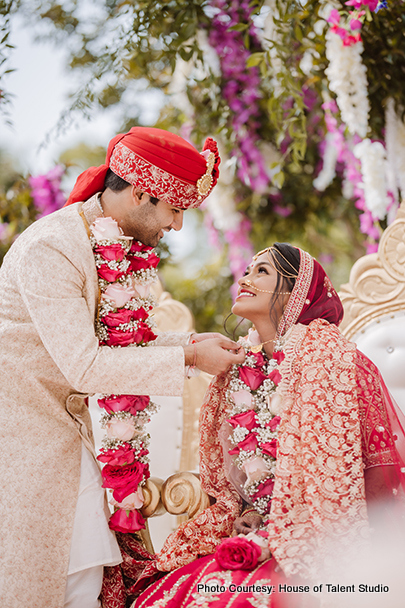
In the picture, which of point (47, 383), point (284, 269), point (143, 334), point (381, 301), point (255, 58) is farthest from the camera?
point (255, 58)

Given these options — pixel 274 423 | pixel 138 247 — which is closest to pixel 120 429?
pixel 274 423

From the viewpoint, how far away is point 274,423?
7.64ft

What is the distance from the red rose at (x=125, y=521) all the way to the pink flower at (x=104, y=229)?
3.75ft

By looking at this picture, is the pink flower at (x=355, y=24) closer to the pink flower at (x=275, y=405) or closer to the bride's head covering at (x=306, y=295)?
the bride's head covering at (x=306, y=295)

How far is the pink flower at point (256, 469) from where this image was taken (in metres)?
2.32

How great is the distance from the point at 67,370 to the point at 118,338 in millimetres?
288

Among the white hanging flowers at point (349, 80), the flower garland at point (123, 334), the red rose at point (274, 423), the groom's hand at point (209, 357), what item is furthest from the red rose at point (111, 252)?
the white hanging flowers at point (349, 80)

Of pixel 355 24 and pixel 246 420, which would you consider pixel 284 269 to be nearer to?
pixel 246 420

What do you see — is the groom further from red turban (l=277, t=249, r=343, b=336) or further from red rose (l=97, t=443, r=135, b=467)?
red turban (l=277, t=249, r=343, b=336)

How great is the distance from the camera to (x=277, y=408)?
7.63ft

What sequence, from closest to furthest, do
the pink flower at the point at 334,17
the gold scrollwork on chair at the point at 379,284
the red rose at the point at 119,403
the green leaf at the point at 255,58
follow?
the red rose at the point at 119,403 < the gold scrollwork on chair at the point at 379,284 < the pink flower at the point at 334,17 < the green leaf at the point at 255,58

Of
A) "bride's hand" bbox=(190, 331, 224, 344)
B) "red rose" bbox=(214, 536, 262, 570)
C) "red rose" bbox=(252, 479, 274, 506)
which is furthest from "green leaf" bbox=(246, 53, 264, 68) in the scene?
"red rose" bbox=(214, 536, 262, 570)

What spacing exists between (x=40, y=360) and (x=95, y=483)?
1.82ft

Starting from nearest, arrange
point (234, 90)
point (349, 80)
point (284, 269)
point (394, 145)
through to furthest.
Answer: point (284, 269) < point (349, 80) < point (394, 145) < point (234, 90)
